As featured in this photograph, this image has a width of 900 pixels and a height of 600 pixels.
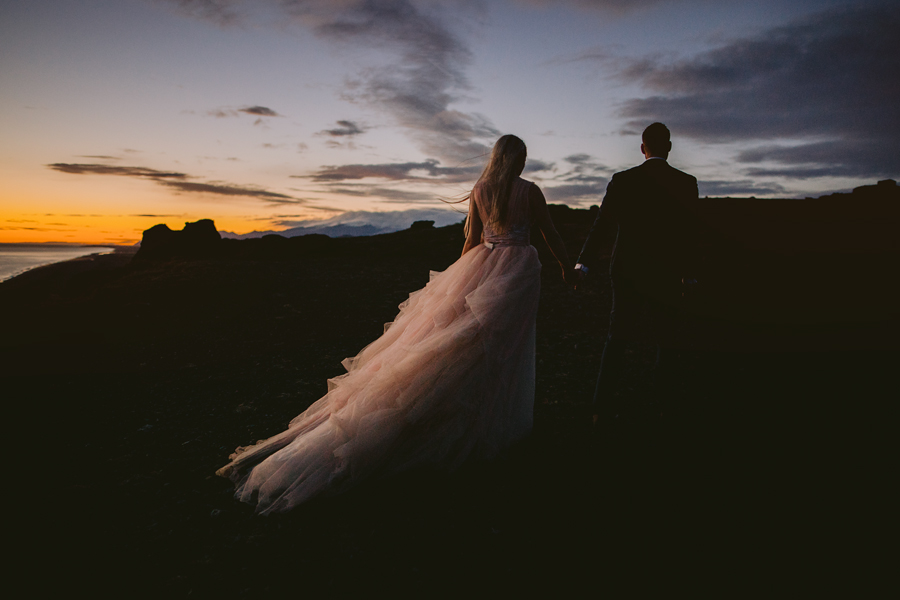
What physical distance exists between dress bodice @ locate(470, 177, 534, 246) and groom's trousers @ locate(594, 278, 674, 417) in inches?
39.9

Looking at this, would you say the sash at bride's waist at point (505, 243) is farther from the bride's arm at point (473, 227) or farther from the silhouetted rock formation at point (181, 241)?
the silhouetted rock formation at point (181, 241)

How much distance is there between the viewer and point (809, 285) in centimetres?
602

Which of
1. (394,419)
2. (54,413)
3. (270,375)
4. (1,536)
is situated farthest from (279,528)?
(54,413)

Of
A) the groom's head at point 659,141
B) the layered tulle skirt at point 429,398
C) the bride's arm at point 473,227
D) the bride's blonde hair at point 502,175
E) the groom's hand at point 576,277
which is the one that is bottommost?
the layered tulle skirt at point 429,398

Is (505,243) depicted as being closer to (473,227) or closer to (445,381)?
(473,227)

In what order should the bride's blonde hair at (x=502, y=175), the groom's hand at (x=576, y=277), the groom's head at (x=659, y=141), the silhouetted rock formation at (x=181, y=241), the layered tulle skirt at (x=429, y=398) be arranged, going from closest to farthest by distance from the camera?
the layered tulle skirt at (x=429, y=398)
the bride's blonde hair at (x=502, y=175)
the groom's head at (x=659, y=141)
the groom's hand at (x=576, y=277)
the silhouetted rock formation at (x=181, y=241)

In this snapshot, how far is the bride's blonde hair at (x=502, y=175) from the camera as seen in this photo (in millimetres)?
3557

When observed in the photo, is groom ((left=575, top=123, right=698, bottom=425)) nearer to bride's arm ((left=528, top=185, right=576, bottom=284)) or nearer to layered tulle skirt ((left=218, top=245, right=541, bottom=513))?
bride's arm ((left=528, top=185, right=576, bottom=284))

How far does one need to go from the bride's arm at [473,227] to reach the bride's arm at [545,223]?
1.66 ft

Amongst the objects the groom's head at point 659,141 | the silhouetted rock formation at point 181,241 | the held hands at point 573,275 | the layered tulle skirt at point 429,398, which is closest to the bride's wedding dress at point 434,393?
the layered tulle skirt at point 429,398

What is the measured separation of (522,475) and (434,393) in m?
0.97

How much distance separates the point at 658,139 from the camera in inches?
148

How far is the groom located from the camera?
363 cm

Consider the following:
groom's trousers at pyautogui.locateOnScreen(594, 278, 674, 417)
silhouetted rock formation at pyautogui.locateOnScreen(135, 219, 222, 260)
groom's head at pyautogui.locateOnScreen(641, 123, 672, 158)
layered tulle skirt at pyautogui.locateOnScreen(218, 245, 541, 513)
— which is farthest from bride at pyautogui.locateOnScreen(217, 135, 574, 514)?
silhouetted rock formation at pyautogui.locateOnScreen(135, 219, 222, 260)
